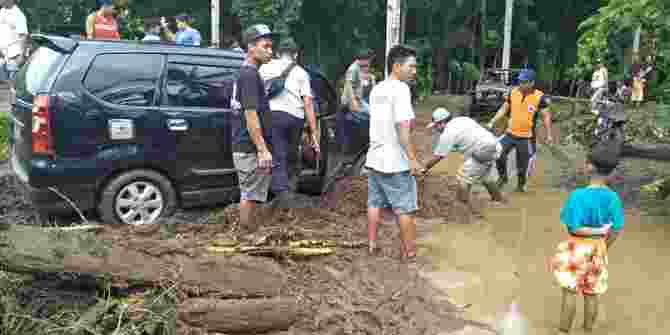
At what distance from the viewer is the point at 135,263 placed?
3902 mm

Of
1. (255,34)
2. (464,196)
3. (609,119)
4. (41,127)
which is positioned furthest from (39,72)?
(609,119)

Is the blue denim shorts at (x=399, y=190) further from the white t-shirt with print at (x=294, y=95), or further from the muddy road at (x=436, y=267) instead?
the white t-shirt with print at (x=294, y=95)

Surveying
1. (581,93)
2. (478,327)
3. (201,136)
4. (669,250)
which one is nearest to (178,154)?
(201,136)

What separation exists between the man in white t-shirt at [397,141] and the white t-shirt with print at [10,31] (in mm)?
7554

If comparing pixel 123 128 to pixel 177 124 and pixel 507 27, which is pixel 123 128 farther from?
pixel 507 27

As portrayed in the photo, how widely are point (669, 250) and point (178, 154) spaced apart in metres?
5.01

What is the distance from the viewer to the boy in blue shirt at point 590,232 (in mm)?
4242

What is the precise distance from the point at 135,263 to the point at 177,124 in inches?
98.8

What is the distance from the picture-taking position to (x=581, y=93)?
22.5 meters

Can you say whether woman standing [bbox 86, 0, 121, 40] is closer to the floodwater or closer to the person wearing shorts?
the person wearing shorts

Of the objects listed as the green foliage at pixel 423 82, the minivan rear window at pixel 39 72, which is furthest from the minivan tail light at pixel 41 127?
the green foliage at pixel 423 82

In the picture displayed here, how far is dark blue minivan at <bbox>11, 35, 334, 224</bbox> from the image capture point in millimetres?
5598

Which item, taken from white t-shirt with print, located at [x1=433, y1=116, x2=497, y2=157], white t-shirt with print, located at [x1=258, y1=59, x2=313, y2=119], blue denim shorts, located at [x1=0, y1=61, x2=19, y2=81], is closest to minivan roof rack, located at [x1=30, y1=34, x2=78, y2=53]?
white t-shirt with print, located at [x1=258, y1=59, x2=313, y2=119]

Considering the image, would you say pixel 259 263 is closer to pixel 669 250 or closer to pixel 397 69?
pixel 397 69
